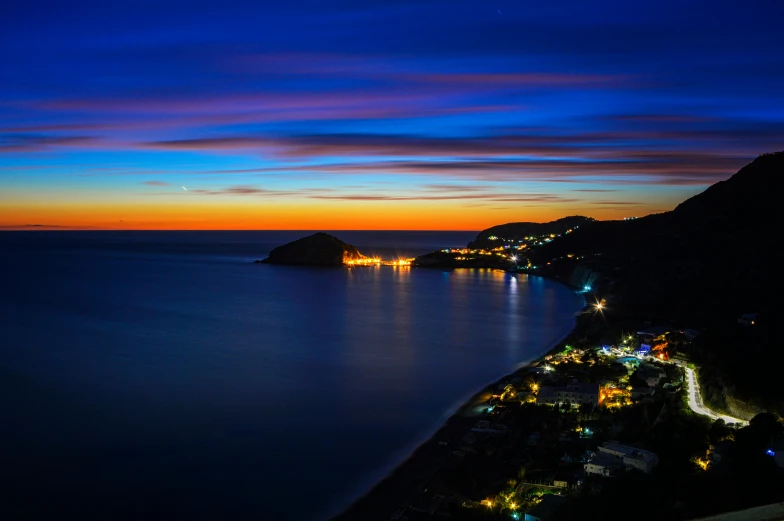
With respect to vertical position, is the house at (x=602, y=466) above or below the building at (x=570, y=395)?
below

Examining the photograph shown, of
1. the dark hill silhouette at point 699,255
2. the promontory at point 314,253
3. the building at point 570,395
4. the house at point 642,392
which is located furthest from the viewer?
the promontory at point 314,253

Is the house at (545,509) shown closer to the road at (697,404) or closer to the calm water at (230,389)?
the calm water at (230,389)

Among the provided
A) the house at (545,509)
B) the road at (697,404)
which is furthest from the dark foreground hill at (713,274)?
the house at (545,509)

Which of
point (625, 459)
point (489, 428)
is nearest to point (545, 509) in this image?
point (625, 459)

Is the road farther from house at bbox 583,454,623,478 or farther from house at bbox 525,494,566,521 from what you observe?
house at bbox 525,494,566,521

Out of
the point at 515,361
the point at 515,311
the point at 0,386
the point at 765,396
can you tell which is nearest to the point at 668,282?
the point at 515,311
